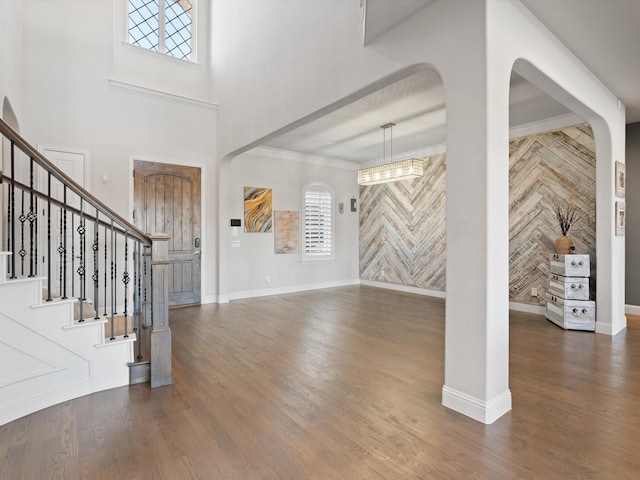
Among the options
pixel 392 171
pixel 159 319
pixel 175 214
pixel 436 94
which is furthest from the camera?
pixel 175 214

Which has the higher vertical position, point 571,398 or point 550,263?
point 550,263

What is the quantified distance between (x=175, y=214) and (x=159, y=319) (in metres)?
3.21

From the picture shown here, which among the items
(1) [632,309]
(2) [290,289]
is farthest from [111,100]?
(1) [632,309]

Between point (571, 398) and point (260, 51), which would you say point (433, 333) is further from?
point (260, 51)

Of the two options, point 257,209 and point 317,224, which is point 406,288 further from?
point 257,209

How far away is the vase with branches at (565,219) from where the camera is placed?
15.6 feet

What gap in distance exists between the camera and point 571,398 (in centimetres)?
258

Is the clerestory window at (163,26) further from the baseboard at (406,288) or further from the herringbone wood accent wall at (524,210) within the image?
the baseboard at (406,288)

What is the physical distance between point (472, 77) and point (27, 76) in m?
5.57

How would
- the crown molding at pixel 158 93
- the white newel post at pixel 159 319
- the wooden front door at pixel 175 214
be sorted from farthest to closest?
the wooden front door at pixel 175 214 < the crown molding at pixel 158 93 < the white newel post at pixel 159 319

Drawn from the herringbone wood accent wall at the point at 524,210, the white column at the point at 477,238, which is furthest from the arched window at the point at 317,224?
the white column at the point at 477,238

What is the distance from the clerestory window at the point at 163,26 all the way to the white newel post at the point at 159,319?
14.7 feet

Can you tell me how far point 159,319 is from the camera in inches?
113

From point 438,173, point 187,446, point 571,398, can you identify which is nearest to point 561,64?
point 571,398
